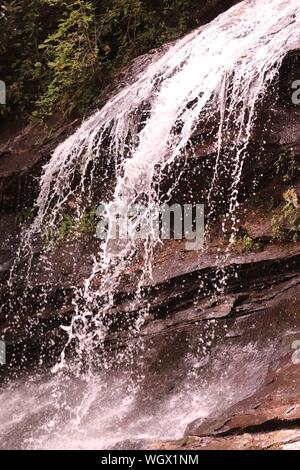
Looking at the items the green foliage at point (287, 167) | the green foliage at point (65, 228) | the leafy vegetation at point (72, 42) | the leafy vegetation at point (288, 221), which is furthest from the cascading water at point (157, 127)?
the leafy vegetation at point (72, 42)

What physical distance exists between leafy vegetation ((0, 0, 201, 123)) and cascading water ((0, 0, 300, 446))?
97 centimetres

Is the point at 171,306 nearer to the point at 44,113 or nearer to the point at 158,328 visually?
the point at 158,328

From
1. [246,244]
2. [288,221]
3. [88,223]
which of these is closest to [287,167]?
[288,221]

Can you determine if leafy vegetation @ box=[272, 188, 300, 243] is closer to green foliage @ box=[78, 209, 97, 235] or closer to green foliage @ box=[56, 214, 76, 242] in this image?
green foliage @ box=[78, 209, 97, 235]

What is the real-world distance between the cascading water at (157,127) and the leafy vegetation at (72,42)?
966 millimetres

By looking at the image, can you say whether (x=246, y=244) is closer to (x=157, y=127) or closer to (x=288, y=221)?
(x=288, y=221)

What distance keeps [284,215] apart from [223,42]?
190 cm

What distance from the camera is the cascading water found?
5844mm

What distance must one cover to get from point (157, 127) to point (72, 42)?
2.52m

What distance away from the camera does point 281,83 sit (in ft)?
18.8

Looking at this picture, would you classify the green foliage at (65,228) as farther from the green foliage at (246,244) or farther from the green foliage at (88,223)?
the green foliage at (246,244)

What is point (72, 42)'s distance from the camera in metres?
8.08

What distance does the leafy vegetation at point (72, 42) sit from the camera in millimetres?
7922

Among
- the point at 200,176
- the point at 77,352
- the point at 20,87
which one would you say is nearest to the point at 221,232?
the point at 200,176
